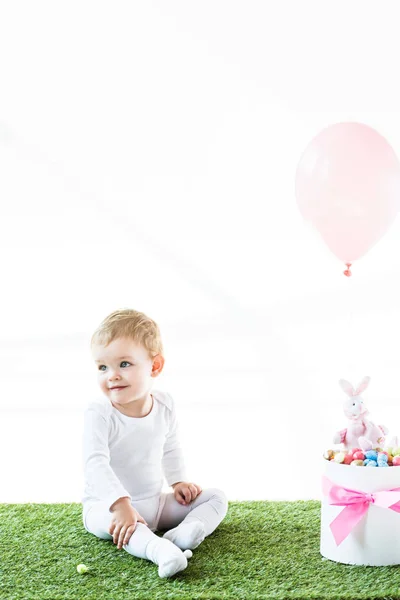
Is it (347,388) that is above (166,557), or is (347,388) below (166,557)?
above

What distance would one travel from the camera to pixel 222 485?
301 cm

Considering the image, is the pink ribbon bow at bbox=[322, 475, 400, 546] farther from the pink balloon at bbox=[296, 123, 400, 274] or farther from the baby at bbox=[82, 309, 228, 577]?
the pink balloon at bbox=[296, 123, 400, 274]

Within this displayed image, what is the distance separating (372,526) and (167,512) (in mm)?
543

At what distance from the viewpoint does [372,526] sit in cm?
182

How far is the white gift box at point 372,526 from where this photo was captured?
1.81 metres

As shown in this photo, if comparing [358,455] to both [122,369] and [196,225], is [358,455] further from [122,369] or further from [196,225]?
[196,225]

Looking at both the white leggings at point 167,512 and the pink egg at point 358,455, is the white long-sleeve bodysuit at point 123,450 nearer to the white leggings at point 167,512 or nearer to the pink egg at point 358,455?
the white leggings at point 167,512

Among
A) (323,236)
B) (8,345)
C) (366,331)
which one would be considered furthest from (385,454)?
(8,345)

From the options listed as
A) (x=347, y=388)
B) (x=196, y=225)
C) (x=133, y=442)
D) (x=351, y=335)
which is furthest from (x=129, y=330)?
(x=351, y=335)

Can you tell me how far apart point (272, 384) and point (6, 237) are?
1249 mm

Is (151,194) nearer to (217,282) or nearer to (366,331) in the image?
(217,282)

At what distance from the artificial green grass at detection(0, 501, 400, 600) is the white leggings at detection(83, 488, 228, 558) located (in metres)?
0.04

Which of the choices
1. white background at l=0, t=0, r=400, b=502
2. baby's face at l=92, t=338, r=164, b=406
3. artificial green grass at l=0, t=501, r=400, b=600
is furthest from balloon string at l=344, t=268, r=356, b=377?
baby's face at l=92, t=338, r=164, b=406

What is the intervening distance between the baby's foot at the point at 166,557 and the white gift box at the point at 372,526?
0.36 metres
